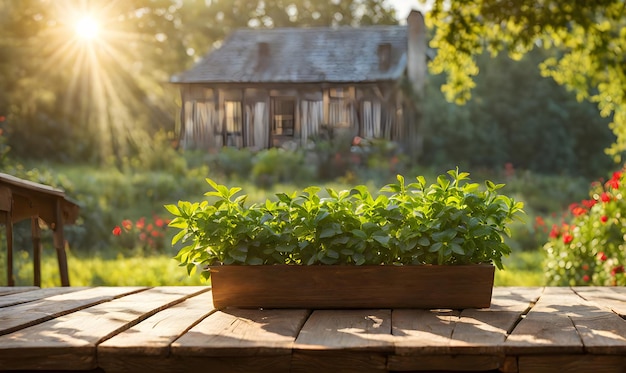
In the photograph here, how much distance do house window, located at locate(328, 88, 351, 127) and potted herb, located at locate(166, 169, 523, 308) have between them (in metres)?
17.0

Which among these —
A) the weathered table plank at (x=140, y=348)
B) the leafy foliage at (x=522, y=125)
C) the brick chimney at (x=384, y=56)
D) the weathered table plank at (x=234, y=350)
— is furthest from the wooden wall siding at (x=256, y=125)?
the weathered table plank at (x=234, y=350)

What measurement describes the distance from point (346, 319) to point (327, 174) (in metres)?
15.1

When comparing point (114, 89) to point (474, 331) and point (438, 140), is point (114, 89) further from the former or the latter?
point (474, 331)

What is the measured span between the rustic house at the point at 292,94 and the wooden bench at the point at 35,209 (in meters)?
14.6

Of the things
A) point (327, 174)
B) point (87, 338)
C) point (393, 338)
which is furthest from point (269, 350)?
point (327, 174)

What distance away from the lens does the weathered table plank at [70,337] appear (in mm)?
2576

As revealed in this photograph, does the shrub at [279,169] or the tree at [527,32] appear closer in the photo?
the tree at [527,32]

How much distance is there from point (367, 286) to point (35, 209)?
2.70 m

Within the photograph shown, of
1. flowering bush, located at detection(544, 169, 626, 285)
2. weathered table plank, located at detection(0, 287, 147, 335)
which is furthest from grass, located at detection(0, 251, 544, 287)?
weathered table plank, located at detection(0, 287, 147, 335)

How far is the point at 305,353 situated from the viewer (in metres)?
2.56

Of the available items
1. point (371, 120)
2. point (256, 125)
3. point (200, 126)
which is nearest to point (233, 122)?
point (256, 125)

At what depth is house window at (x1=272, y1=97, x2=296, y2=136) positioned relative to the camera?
2053 cm

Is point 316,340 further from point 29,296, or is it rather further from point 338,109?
point 338,109

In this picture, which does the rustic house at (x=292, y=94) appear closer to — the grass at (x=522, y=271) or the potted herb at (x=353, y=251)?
the grass at (x=522, y=271)
